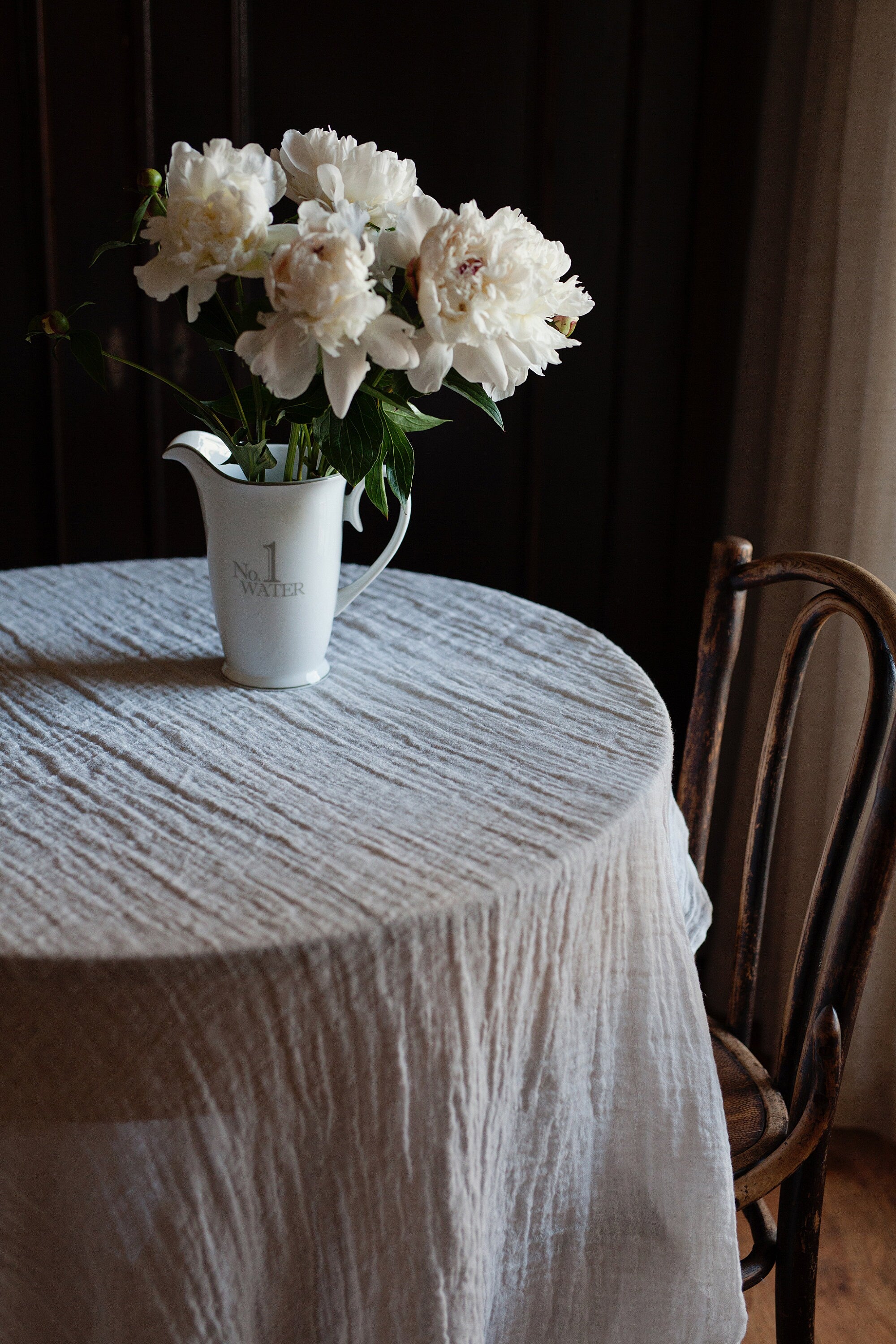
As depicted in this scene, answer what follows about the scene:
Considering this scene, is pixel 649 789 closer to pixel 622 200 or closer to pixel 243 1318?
pixel 243 1318

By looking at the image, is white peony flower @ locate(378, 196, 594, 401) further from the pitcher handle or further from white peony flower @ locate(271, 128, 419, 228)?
the pitcher handle

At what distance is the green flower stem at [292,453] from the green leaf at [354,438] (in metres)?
0.06

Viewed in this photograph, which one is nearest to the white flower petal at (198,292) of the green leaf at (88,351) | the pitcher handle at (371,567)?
the green leaf at (88,351)

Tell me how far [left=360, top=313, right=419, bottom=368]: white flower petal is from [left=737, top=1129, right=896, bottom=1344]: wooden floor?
1.18 metres

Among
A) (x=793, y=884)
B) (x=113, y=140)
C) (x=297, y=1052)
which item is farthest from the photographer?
(x=793, y=884)

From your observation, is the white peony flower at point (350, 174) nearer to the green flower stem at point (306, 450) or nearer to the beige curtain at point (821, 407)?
the green flower stem at point (306, 450)

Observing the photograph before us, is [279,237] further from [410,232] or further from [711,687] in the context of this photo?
[711,687]

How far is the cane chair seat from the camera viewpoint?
0.97 m

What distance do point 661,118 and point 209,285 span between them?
1.26 m

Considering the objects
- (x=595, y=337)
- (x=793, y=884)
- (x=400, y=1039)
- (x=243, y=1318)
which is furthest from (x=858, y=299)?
(x=243, y=1318)

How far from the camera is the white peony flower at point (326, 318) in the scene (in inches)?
29.0

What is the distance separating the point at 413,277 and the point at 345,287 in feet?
0.21

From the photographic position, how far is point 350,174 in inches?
33.1

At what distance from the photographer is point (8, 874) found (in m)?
0.69
